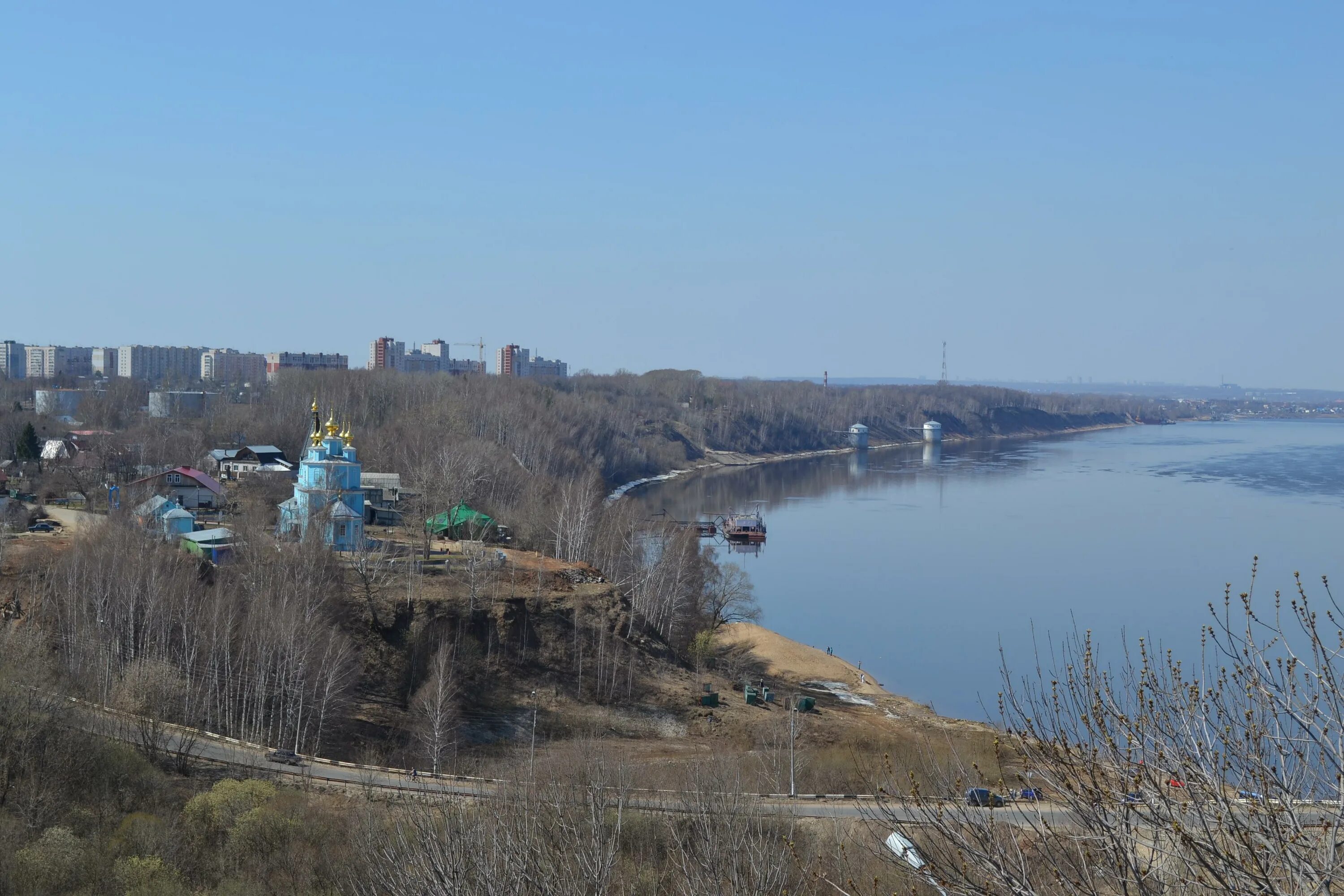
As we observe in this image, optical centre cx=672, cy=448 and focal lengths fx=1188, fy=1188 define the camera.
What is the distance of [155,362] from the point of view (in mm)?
82000

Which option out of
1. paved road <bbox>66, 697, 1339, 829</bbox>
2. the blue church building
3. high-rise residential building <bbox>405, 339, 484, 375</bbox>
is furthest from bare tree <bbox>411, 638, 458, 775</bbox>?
high-rise residential building <bbox>405, 339, 484, 375</bbox>

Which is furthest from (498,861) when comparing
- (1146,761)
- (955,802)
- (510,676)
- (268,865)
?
(510,676)

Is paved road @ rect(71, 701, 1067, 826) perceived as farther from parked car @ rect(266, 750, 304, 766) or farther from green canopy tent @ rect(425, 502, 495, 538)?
green canopy tent @ rect(425, 502, 495, 538)

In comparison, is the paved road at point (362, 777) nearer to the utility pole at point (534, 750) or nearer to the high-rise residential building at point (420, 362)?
the utility pole at point (534, 750)

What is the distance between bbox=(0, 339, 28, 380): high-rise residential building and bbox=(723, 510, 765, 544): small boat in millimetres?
62448

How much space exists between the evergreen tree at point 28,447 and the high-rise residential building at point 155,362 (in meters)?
53.0

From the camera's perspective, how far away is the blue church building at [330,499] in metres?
19.1

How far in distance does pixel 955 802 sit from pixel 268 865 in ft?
19.9

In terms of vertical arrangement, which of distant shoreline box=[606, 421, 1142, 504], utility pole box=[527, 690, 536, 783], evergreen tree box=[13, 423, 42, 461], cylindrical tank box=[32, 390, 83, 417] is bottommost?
utility pole box=[527, 690, 536, 783]

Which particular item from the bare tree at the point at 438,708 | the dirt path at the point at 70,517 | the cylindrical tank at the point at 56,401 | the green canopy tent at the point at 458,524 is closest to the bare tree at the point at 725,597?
the green canopy tent at the point at 458,524

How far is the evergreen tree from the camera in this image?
87.8 ft

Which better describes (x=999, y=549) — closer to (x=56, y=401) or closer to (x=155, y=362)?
(x=56, y=401)

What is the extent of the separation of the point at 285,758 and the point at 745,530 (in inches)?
905

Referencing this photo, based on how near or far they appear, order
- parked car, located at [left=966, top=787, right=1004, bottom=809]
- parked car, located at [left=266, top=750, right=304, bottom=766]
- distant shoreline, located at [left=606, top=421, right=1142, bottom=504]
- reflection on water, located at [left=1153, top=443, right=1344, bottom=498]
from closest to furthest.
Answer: parked car, located at [left=966, top=787, right=1004, bottom=809], parked car, located at [left=266, top=750, right=304, bottom=766], reflection on water, located at [left=1153, top=443, right=1344, bottom=498], distant shoreline, located at [left=606, top=421, right=1142, bottom=504]
